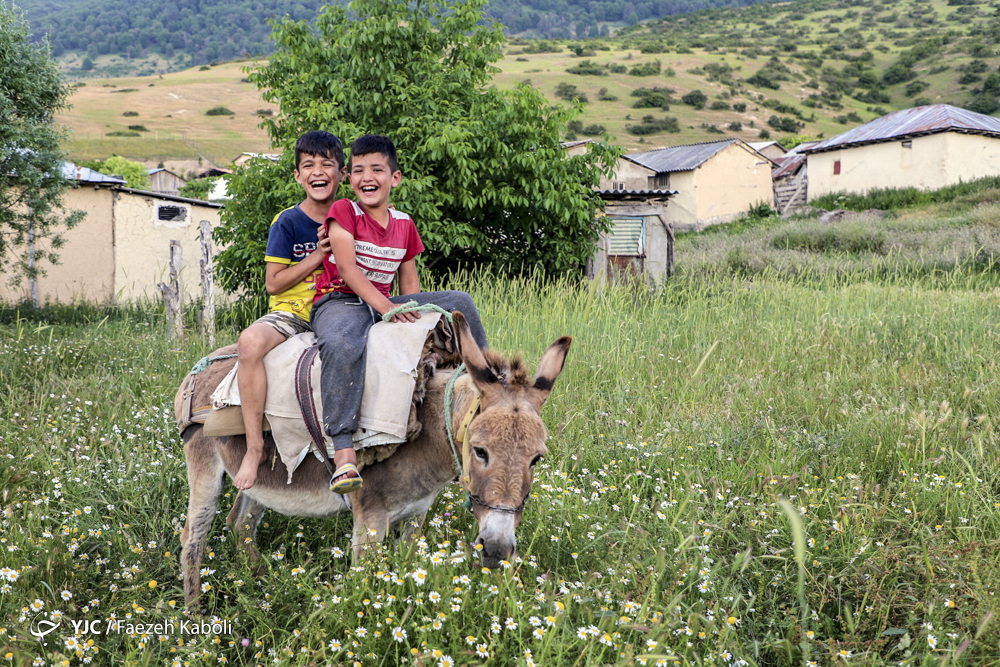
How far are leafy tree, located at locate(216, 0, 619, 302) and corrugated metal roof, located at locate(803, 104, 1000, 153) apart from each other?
27294mm

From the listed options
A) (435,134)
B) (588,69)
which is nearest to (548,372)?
(435,134)

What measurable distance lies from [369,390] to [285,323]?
0.69 metres

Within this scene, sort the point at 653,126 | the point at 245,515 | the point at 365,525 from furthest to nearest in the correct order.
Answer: the point at 653,126 < the point at 245,515 < the point at 365,525

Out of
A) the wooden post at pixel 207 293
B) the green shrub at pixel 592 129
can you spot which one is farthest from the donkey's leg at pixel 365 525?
the green shrub at pixel 592 129

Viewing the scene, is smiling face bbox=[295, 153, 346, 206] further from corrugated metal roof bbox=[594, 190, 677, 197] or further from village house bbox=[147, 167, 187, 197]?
village house bbox=[147, 167, 187, 197]

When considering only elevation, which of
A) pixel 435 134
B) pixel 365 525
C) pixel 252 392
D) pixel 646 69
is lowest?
pixel 365 525

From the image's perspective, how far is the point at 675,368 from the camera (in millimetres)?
5871

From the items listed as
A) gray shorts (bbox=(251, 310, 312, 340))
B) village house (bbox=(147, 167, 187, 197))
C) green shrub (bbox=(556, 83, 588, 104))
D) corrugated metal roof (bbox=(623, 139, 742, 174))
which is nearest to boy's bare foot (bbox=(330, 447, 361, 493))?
gray shorts (bbox=(251, 310, 312, 340))

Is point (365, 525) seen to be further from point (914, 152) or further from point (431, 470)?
point (914, 152)

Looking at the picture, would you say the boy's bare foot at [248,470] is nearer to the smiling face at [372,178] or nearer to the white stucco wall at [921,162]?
the smiling face at [372,178]

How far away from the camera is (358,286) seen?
2990mm

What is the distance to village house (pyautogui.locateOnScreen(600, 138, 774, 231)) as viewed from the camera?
1512 inches

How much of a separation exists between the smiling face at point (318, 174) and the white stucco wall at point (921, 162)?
3444 centimetres

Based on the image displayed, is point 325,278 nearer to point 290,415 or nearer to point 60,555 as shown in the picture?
point 290,415
